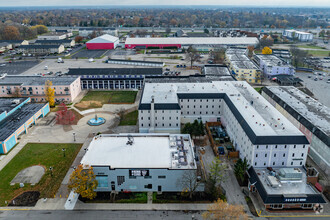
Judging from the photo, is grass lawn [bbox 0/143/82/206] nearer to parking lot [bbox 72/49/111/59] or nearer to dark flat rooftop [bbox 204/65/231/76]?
dark flat rooftop [bbox 204/65/231/76]

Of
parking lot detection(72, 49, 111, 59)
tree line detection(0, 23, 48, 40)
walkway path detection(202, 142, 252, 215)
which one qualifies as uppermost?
tree line detection(0, 23, 48, 40)

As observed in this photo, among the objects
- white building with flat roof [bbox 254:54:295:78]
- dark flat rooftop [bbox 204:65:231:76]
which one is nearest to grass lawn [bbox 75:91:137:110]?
dark flat rooftop [bbox 204:65:231:76]

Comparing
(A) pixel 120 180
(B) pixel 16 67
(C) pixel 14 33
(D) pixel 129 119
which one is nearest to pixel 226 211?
(A) pixel 120 180

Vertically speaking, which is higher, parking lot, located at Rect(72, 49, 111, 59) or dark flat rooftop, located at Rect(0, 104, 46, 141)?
parking lot, located at Rect(72, 49, 111, 59)

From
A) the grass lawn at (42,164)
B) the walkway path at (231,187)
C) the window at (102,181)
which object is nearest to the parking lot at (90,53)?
the grass lawn at (42,164)

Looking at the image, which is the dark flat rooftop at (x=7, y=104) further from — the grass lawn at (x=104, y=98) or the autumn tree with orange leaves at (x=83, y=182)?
the autumn tree with orange leaves at (x=83, y=182)
